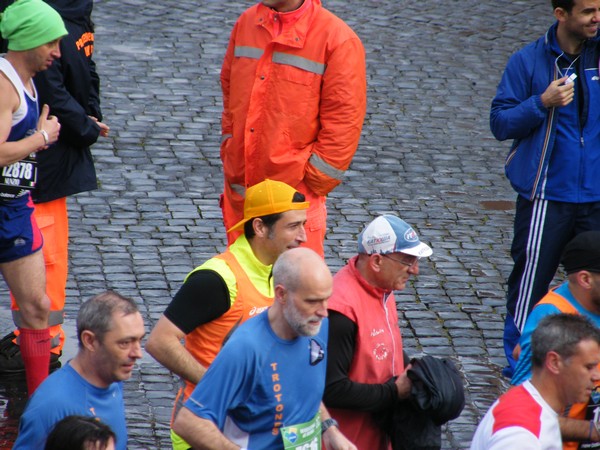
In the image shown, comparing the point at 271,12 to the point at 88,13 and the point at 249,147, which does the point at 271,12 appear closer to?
the point at 249,147

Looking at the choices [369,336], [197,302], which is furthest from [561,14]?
[197,302]

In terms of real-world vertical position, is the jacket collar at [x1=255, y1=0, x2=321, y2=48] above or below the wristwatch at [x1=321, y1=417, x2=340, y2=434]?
above

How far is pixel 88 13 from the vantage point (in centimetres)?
730

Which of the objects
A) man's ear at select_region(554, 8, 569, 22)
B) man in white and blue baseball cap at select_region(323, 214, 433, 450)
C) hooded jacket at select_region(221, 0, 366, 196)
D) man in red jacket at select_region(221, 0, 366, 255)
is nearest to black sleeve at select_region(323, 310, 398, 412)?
man in white and blue baseball cap at select_region(323, 214, 433, 450)

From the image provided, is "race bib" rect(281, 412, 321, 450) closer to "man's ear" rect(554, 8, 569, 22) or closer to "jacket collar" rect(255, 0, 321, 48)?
"jacket collar" rect(255, 0, 321, 48)

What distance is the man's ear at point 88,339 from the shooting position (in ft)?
15.2

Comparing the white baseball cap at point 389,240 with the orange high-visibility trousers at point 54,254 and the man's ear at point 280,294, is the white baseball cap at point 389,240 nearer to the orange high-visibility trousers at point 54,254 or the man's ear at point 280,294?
the man's ear at point 280,294

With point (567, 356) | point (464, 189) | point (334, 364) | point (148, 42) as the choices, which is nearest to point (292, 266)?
point (334, 364)

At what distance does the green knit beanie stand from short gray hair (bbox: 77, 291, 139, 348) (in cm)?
198

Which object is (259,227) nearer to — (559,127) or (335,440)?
(335,440)

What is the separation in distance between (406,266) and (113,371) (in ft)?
4.95

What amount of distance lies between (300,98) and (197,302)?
2099mm

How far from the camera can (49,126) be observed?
251 inches

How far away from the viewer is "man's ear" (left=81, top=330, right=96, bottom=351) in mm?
4621
